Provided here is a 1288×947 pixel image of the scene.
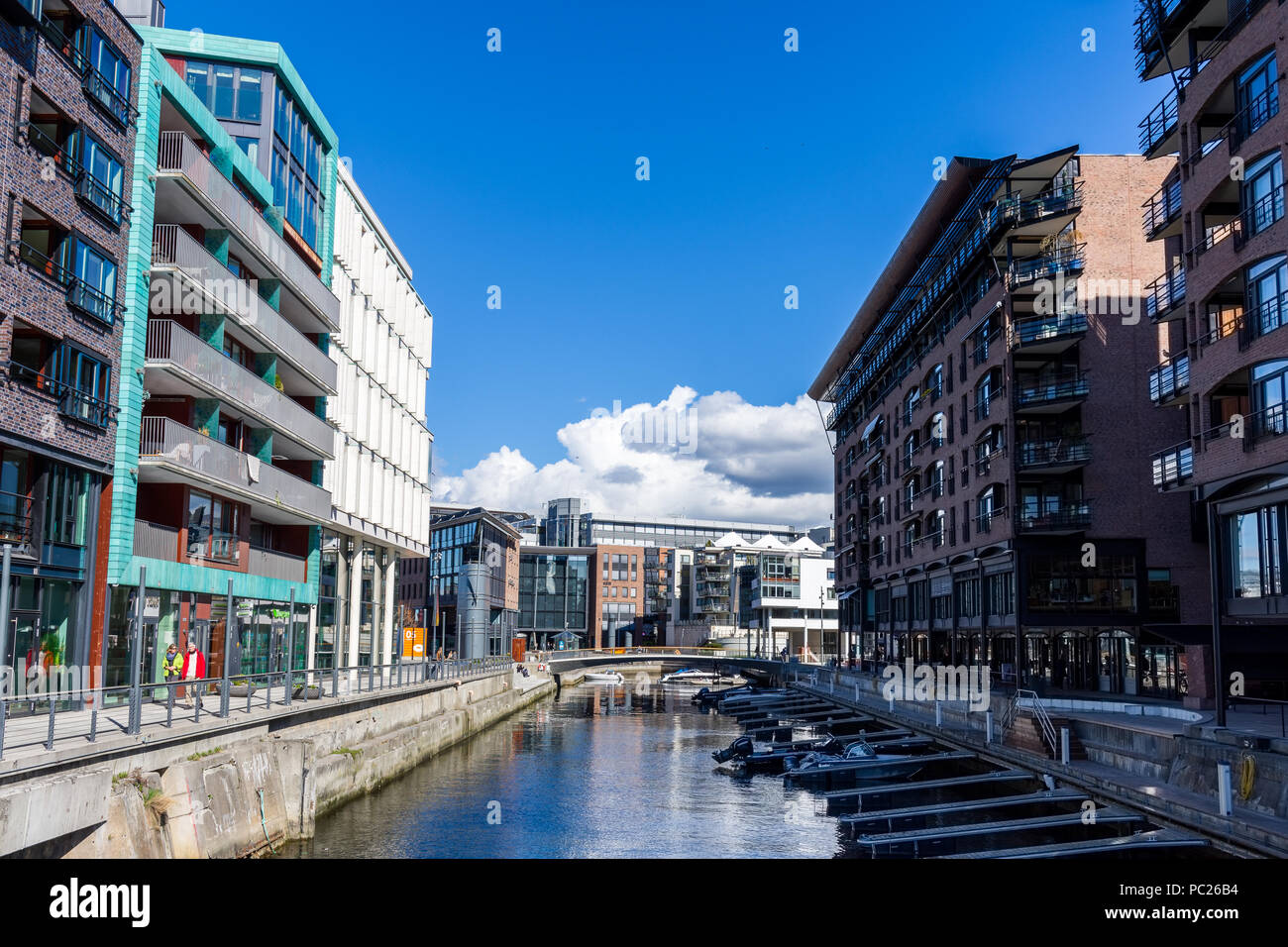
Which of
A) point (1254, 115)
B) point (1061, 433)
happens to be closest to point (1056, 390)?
point (1061, 433)

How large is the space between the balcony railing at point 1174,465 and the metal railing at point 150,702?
2914cm

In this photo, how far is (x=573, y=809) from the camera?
33.2m

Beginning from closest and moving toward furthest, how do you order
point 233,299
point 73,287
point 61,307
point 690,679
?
point 61,307, point 73,287, point 233,299, point 690,679

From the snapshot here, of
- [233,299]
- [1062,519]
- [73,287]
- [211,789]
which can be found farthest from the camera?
[1062,519]

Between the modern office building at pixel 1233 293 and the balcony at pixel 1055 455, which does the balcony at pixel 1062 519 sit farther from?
the modern office building at pixel 1233 293

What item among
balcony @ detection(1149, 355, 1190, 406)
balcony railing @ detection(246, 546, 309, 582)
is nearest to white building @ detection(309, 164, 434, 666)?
balcony railing @ detection(246, 546, 309, 582)

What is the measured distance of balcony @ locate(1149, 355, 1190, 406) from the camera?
37.8 m

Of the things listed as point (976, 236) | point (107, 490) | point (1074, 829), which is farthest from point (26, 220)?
point (976, 236)

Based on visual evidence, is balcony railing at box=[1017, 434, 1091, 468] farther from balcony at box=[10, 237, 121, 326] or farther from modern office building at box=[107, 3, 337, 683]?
balcony at box=[10, 237, 121, 326]

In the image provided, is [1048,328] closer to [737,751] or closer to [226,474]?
[737,751]

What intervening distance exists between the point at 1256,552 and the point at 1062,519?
1994 centimetres

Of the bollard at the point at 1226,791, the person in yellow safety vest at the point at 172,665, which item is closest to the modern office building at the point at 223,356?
the person in yellow safety vest at the point at 172,665
